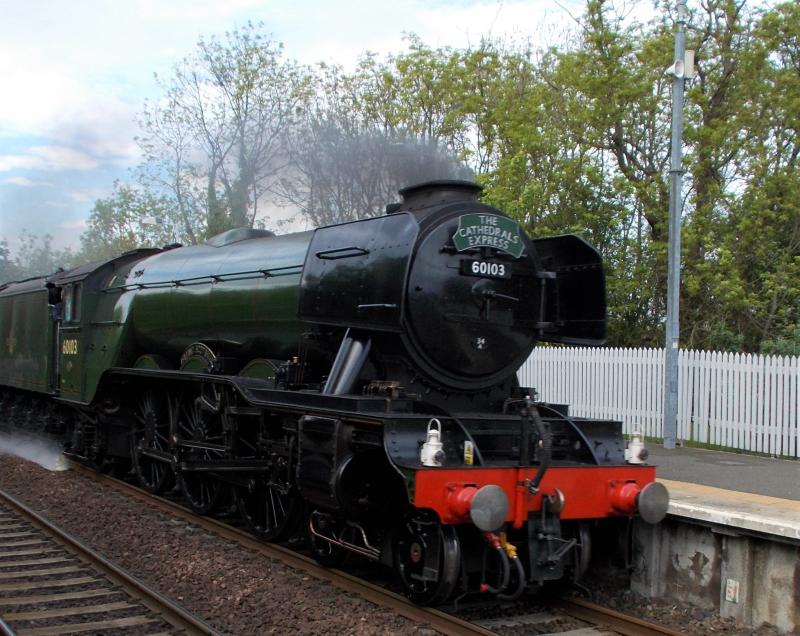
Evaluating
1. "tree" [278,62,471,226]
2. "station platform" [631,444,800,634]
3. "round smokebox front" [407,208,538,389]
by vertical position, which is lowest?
"station platform" [631,444,800,634]

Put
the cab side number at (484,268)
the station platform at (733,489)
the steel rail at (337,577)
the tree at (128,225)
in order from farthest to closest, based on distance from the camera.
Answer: the tree at (128,225), the cab side number at (484,268), the station platform at (733,489), the steel rail at (337,577)

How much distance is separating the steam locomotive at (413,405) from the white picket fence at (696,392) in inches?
175

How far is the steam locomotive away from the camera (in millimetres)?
5297

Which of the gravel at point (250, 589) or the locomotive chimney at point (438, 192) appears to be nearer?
the gravel at point (250, 589)

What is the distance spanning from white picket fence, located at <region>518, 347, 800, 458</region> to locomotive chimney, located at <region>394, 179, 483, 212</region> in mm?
4957

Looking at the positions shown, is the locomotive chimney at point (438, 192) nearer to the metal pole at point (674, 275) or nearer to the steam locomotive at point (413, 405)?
the steam locomotive at point (413, 405)

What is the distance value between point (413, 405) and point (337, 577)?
4.77 ft

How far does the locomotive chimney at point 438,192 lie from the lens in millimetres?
6316

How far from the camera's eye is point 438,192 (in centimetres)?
634

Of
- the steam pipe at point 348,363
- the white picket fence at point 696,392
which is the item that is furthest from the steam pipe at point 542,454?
the white picket fence at point 696,392

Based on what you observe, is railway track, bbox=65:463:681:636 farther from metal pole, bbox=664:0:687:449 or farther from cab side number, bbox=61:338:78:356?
metal pole, bbox=664:0:687:449

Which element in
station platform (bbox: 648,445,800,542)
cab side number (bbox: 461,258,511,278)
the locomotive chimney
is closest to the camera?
station platform (bbox: 648,445,800,542)

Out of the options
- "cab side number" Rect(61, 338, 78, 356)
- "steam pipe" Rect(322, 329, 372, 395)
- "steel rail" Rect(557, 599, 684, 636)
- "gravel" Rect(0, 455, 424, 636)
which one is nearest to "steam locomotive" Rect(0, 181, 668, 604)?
"steam pipe" Rect(322, 329, 372, 395)

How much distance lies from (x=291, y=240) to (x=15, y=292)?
8610mm
